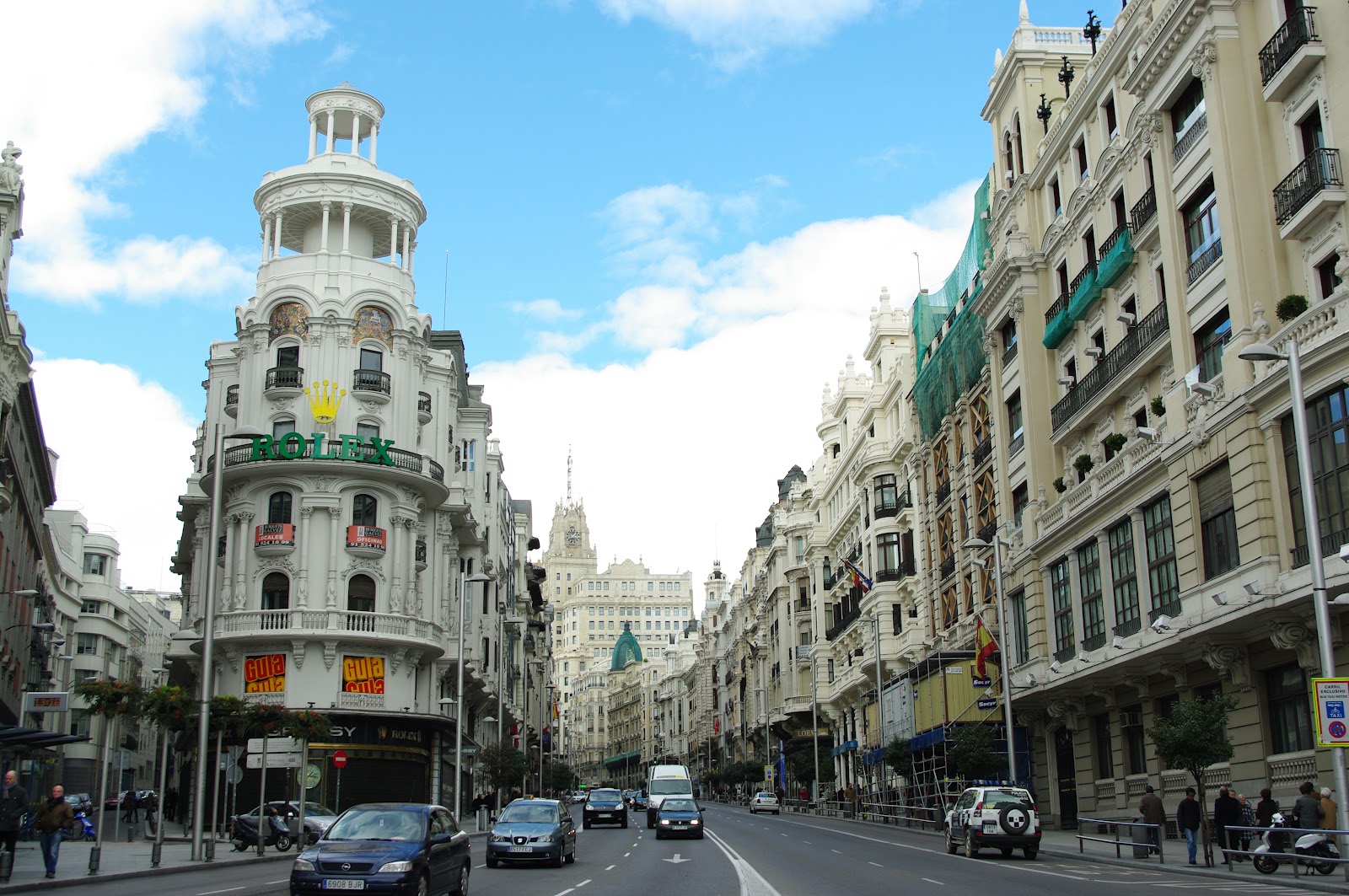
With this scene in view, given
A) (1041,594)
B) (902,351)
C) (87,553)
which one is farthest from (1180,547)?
(87,553)

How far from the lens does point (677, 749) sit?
7087 inches

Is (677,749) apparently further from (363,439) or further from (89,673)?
(363,439)

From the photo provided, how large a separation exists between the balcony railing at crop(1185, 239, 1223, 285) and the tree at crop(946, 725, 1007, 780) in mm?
18431

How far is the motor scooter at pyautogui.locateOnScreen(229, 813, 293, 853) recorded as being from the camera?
34.7 metres

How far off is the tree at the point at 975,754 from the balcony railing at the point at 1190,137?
67.8 ft

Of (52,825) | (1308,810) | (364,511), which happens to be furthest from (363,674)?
(1308,810)

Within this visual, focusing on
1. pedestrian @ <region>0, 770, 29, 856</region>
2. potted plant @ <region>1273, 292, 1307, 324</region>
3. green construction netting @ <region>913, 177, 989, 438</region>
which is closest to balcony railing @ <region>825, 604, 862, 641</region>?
green construction netting @ <region>913, 177, 989, 438</region>

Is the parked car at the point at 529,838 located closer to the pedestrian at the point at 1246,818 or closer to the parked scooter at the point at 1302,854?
the parked scooter at the point at 1302,854

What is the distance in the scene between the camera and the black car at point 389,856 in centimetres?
1548

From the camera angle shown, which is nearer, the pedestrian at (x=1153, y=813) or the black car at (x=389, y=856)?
the black car at (x=389, y=856)

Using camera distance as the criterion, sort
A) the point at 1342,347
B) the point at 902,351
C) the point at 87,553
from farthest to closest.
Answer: the point at 87,553
the point at 902,351
the point at 1342,347

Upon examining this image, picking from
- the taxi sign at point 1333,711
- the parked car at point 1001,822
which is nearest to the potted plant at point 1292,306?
the taxi sign at point 1333,711

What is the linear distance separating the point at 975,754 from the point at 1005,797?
46.9ft

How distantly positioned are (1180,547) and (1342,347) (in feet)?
26.8
